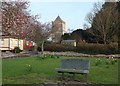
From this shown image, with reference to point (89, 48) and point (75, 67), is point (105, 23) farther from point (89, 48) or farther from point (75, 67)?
point (75, 67)

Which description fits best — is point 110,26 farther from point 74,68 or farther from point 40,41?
point 74,68

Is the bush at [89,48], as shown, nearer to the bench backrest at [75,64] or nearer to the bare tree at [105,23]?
the bare tree at [105,23]

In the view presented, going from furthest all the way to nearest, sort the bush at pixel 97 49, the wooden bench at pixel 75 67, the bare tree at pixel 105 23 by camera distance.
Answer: the bare tree at pixel 105 23 → the bush at pixel 97 49 → the wooden bench at pixel 75 67

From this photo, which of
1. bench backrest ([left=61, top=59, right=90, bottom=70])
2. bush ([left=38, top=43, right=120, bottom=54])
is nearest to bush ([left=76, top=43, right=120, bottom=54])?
bush ([left=38, top=43, right=120, bottom=54])

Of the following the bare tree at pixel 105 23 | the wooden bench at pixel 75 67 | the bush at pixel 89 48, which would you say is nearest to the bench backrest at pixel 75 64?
the wooden bench at pixel 75 67

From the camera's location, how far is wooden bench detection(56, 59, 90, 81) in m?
13.8

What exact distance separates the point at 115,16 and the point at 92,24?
4967 mm

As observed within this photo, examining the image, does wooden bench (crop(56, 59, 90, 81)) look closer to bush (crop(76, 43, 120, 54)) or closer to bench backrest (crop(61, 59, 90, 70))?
bench backrest (crop(61, 59, 90, 70))

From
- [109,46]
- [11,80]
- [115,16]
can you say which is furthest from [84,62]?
[115,16]

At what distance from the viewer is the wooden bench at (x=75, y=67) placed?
45.2 feet

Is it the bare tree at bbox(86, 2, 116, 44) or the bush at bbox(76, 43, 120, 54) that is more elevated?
the bare tree at bbox(86, 2, 116, 44)

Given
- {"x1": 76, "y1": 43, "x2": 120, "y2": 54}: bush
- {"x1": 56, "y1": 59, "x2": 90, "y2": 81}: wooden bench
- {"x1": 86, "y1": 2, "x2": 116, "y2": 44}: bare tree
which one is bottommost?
{"x1": 56, "y1": 59, "x2": 90, "y2": 81}: wooden bench

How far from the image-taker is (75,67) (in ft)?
48.5

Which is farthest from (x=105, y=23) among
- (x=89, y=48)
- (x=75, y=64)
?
(x=75, y=64)
